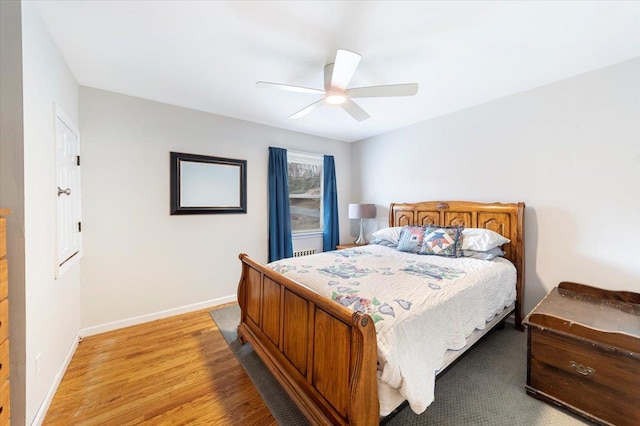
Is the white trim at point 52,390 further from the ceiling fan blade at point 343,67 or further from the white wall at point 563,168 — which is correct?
the white wall at point 563,168

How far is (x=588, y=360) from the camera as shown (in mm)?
1608

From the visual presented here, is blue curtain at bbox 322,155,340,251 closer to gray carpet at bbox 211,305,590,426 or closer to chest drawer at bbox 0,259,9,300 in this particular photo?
gray carpet at bbox 211,305,590,426

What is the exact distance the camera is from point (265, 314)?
2.16 meters

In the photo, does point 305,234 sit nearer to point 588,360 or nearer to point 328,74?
point 328,74

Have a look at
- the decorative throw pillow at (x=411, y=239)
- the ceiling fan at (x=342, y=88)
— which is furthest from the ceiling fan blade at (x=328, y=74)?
the decorative throw pillow at (x=411, y=239)

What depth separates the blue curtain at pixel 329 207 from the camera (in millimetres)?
4477

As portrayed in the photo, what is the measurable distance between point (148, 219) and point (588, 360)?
4.02 meters

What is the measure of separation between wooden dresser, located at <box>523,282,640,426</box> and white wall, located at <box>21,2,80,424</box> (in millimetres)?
3223

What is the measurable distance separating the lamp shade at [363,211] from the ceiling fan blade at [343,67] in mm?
2324

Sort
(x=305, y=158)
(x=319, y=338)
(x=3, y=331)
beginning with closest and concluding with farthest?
1. (x=3, y=331)
2. (x=319, y=338)
3. (x=305, y=158)

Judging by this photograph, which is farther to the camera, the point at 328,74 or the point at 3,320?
the point at 328,74

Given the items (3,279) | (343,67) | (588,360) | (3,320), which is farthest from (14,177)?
(588,360)

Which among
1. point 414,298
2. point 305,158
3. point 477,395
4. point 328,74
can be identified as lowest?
point 477,395

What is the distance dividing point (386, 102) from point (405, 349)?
2.63 metres
